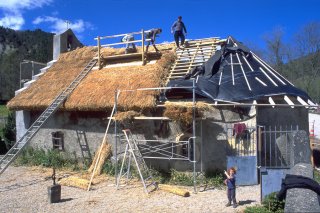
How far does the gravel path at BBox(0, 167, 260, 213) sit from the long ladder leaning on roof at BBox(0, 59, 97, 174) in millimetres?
1676

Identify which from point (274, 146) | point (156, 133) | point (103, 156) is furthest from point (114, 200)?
point (274, 146)

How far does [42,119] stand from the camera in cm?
1573

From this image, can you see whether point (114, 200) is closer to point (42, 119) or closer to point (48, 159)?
point (42, 119)

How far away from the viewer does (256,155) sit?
482 inches

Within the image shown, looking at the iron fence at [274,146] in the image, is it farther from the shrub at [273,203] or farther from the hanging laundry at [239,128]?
the shrub at [273,203]

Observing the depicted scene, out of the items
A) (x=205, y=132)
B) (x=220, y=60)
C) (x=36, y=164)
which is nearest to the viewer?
(x=205, y=132)

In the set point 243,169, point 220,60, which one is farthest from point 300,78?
point 243,169

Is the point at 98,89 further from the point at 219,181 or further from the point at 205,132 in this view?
the point at 219,181

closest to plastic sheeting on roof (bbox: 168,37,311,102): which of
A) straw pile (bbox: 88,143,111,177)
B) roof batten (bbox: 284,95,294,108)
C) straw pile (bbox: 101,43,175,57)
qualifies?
roof batten (bbox: 284,95,294,108)

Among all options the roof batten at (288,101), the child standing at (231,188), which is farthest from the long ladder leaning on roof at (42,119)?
the roof batten at (288,101)

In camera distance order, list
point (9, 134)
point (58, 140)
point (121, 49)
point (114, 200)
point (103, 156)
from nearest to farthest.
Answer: point (114, 200) < point (103, 156) < point (58, 140) < point (121, 49) < point (9, 134)

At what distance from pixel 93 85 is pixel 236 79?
22.1 ft

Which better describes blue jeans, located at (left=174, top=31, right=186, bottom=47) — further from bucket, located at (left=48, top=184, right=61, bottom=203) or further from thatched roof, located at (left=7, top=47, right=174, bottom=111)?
bucket, located at (left=48, top=184, right=61, bottom=203)

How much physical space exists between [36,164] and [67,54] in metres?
7.11
